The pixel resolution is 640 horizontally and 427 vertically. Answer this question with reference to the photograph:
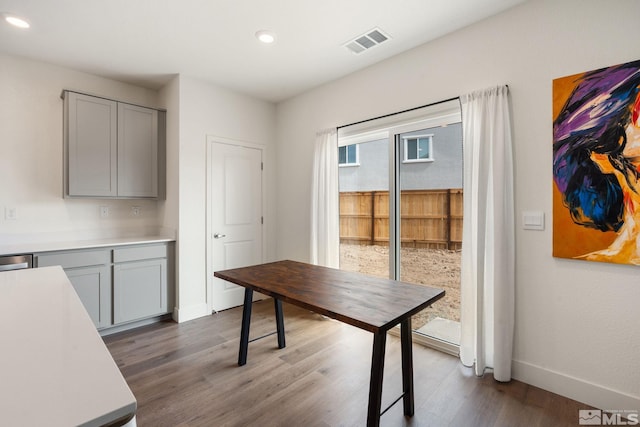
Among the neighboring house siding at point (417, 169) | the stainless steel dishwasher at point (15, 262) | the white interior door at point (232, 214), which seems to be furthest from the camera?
the white interior door at point (232, 214)

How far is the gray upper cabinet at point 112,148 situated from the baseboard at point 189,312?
137 centimetres

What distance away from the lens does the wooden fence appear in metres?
2.76

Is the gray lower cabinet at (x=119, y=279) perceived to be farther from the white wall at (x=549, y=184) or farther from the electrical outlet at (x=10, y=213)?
the white wall at (x=549, y=184)

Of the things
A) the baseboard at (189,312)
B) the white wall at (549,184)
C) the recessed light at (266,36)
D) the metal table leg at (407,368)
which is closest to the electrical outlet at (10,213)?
the baseboard at (189,312)

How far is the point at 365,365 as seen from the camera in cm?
248

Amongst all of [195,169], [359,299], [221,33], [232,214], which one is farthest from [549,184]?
[195,169]

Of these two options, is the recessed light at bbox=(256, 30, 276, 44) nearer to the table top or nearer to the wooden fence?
the wooden fence

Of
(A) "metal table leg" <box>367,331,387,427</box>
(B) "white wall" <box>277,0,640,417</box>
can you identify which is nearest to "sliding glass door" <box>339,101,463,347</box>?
(B) "white wall" <box>277,0,640,417</box>

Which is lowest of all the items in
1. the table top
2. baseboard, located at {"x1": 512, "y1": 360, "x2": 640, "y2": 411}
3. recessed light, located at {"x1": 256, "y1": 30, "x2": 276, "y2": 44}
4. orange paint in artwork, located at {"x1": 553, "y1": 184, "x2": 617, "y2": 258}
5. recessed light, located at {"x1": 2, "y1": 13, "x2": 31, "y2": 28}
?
baseboard, located at {"x1": 512, "y1": 360, "x2": 640, "y2": 411}

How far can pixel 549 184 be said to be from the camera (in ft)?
6.89

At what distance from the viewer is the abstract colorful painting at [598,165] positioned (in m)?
1.80

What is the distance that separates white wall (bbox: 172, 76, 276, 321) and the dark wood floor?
1.85 feet

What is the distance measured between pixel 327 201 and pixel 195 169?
1601 mm

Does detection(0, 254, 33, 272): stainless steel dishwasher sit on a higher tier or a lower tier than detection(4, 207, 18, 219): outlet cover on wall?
lower
